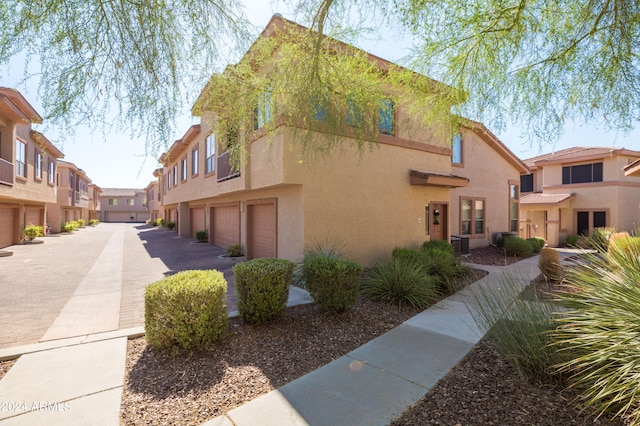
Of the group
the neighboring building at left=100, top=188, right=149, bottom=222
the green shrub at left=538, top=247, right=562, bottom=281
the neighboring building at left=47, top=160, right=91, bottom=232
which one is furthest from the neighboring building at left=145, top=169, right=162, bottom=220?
the green shrub at left=538, top=247, right=562, bottom=281

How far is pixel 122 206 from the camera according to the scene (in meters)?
70.6

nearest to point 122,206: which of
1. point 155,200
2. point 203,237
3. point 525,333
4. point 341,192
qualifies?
point 155,200

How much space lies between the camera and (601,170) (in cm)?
2127

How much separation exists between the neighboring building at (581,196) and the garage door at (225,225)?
21239mm

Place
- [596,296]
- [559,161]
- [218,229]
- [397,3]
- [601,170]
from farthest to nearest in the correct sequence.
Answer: [559,161] → [601,170] → [218,229] → [397,3] → [596,296]

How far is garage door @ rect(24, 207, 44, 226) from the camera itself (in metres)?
22.5

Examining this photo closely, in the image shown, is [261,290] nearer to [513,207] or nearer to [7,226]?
[513,207]

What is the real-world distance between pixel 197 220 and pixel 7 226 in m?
11.1

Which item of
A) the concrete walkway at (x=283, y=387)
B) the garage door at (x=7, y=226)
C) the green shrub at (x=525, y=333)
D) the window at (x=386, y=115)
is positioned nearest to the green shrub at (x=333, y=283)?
the concrete walkway at (x=283, y=387)

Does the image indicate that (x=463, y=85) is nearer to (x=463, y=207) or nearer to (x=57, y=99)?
(x=57, y=99)

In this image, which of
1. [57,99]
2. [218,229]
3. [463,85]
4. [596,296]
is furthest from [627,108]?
[218,229]

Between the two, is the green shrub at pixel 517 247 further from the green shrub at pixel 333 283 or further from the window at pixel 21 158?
the window at pixel 21 158

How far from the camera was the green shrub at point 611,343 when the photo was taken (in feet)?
8.53

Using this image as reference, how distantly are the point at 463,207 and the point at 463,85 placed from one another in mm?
12263
